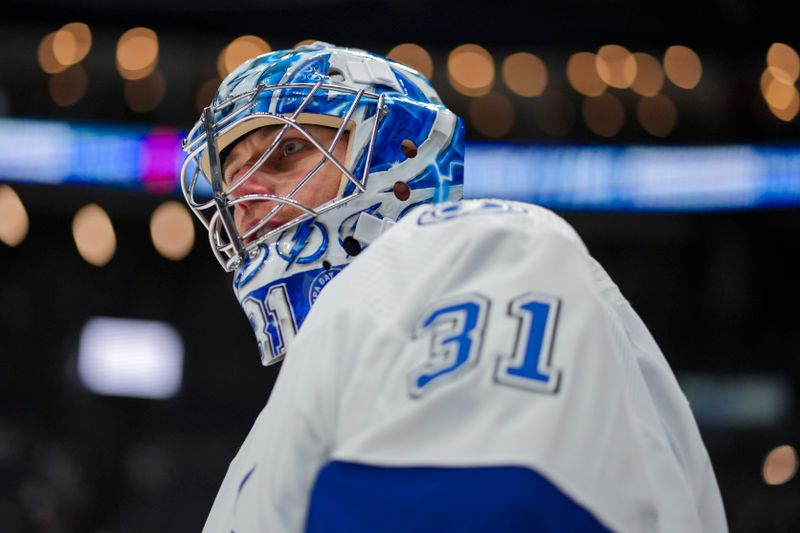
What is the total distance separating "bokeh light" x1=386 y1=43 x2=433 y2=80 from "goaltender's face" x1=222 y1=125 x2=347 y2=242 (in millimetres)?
5920

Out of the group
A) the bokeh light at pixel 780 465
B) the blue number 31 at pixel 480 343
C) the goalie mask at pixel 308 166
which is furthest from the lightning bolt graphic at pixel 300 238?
the bokeh light at pixel 780 465

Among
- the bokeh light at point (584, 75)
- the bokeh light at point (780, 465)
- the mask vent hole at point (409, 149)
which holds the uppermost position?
the bokeh light at point (584, 75)

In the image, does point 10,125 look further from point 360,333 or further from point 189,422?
point 360,333

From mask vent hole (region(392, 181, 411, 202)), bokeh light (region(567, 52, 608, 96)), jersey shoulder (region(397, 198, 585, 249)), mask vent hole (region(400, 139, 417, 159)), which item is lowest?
mask vent hole (region(392, 181, 411, 202))

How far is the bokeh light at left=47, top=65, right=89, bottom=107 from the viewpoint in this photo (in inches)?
292

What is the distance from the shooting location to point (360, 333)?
0.77 meters

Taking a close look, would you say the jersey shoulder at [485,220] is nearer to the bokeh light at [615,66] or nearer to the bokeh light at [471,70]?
the bokeh light at [615,66]

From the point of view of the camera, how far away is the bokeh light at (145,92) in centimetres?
757

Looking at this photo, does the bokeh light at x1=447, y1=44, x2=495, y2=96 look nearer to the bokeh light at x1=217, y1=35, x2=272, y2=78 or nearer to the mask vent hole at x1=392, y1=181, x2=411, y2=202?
the bokeh light at x1=217, y1=35, x2=272, y2=78

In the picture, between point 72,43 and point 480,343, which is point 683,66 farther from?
point 480,343

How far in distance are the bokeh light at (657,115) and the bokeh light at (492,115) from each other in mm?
949

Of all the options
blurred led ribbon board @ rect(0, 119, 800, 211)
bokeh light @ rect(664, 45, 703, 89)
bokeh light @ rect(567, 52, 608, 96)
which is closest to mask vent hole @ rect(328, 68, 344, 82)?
blurred led ribbon board @ rect(0, 119, 800, 211)

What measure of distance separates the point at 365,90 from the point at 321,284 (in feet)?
0.87

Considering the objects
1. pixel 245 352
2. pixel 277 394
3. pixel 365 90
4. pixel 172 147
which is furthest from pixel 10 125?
pixel 277 394
